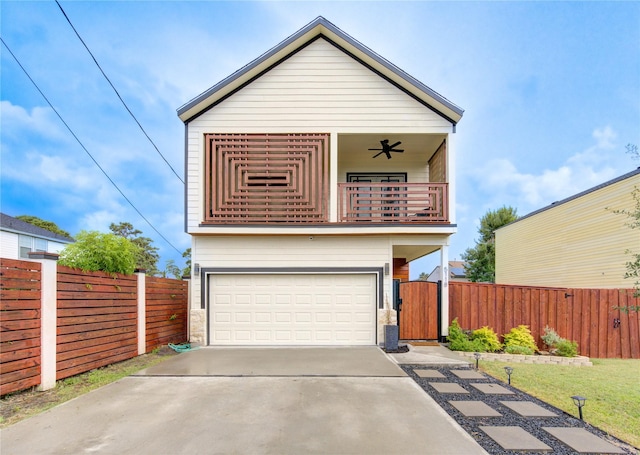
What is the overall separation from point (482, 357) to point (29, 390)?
858 cm

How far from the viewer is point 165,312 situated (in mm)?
8250

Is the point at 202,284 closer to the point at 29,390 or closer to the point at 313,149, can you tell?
the point at 29,390

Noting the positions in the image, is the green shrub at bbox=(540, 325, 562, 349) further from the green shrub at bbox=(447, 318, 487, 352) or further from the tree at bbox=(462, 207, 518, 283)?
the tree at bbox=(462, 207, 518, 283)

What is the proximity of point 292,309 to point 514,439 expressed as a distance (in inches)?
227

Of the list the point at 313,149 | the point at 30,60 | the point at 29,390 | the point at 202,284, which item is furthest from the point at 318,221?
the point at 30,60

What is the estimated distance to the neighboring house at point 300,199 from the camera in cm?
828

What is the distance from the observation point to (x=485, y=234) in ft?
85.9

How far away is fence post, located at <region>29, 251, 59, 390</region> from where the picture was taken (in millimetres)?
4695

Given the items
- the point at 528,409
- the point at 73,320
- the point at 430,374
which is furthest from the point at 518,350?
the point at 73,320

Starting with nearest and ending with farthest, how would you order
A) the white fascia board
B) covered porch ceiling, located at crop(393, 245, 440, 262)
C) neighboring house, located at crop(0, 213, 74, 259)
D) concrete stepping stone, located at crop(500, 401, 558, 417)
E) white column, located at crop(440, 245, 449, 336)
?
concrete stepping stone, located at crop(500, 401, 558, 417), the white fascia board, white column, located at crop(440, 245, 449, 336), covered porch ceiling, located at crop(393, 245, 440, 262), neighboring house, located at crop(0, 213, 74, 259)

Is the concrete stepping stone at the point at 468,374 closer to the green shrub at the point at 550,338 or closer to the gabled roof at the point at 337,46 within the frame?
the green shrub at the point at 550,338

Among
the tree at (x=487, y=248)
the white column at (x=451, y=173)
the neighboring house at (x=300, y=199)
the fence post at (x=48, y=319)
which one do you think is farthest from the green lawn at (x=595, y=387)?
the tree at (x=487, y=248)

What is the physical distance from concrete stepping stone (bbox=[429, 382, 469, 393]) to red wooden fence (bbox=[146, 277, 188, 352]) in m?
6.42

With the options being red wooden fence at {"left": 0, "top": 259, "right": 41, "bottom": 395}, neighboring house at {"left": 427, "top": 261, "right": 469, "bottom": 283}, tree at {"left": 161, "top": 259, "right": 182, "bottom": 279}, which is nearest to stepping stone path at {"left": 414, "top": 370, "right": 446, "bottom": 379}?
red wooden fence at {"left": 0, "top": 259, "right": 41, "bottom": 395}
